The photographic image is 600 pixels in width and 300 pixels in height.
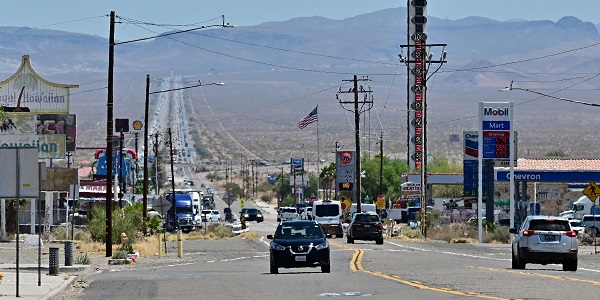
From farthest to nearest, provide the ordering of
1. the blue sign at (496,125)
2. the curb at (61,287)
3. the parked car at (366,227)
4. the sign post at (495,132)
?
the blue sign at (496,125), the sign post at (495,132), the parked car at (366,227), the curb at (61,287)

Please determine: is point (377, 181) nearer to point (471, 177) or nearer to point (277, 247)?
point (471, 177)

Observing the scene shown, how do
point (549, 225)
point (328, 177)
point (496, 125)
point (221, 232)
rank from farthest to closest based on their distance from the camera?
1. point (328, 177)
2. point (221, 232)
3. point (496, 125)
4. point (549, 225)

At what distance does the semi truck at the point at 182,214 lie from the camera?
87.2 m

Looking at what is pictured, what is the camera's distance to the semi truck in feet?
286

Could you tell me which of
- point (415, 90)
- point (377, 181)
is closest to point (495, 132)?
point (415, 90)

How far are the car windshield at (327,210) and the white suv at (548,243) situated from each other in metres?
36.4

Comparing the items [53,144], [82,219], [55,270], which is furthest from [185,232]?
[55,270]

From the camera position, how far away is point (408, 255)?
47.2m

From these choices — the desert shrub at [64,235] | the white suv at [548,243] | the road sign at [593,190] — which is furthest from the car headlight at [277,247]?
the desert shrub at [64,235]

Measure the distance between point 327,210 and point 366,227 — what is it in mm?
11240

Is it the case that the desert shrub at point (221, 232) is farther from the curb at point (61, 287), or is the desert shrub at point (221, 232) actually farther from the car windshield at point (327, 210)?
the curb at point (61, 287)

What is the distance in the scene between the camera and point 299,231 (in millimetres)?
36156

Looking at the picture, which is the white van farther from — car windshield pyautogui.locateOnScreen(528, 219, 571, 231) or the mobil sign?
car windshield pyautogui.locateOnScreen(528, 219, 571, 231)

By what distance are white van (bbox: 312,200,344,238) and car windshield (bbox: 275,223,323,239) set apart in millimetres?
35602
